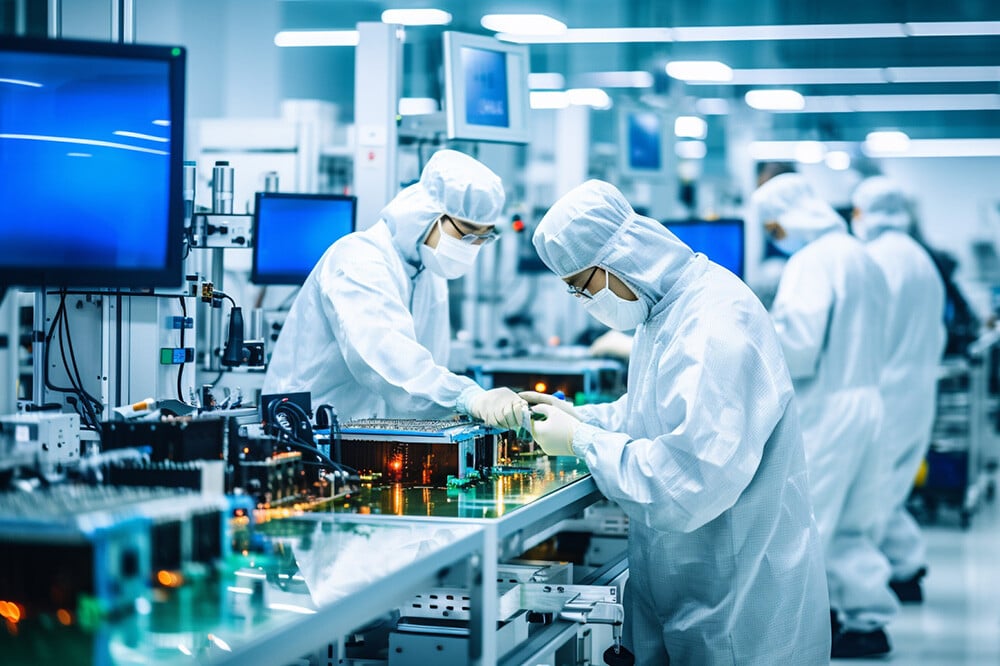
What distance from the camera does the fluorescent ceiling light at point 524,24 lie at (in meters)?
8.16

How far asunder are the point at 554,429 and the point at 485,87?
200 cm

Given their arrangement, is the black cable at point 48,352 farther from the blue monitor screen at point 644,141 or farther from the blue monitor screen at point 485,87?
the blue monitor screen at point 644,141

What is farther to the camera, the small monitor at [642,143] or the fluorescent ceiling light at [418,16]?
the fluorescent ceiling light at [418,16]

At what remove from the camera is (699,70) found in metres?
10.1

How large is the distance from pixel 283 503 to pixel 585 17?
22.1 feet

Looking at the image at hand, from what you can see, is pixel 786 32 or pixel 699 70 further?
pixel 699 70

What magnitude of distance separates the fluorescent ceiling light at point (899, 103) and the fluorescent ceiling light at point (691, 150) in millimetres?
2153

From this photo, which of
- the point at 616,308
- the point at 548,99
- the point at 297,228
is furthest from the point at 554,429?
the point at 548,99

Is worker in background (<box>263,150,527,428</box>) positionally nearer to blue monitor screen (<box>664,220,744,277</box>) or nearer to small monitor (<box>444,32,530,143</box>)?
small monitor (<box>444,32,530,143</box>)

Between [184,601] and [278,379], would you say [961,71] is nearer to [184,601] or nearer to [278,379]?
[278,379]

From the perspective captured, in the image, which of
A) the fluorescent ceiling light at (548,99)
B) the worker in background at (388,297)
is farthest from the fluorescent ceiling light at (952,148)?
the worker in background at (388,297)

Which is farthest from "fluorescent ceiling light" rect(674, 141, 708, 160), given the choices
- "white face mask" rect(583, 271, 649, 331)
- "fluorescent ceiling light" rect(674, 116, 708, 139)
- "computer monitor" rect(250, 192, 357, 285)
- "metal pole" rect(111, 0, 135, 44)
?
"white face mask" rect(583, 271, 649, 331)

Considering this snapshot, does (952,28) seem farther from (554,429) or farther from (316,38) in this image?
(554,429)

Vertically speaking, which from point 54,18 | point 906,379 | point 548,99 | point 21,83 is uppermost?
point 548,99
